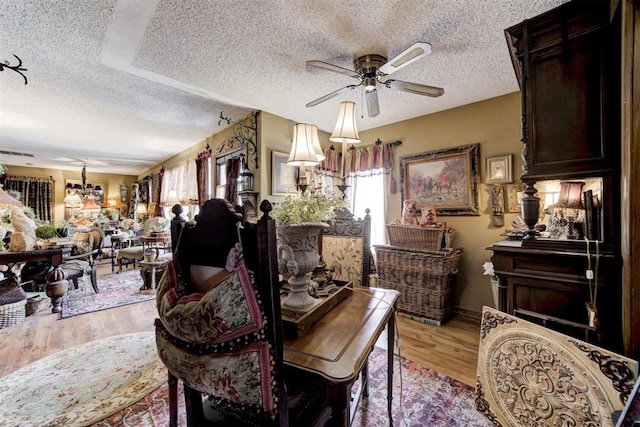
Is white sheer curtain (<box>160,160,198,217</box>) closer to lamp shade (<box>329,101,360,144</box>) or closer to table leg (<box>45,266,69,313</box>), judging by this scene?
table leg (<box>45,266,69,313</box>)

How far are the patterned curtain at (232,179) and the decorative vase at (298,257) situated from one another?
8.95 ft

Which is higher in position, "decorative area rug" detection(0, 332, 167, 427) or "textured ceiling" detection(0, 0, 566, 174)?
"textured ceiling" detection(0, 0, 566, 174)

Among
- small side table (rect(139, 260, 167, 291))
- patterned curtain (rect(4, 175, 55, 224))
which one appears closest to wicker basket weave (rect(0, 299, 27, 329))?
small side table (rect(139, 260, 167, 291))

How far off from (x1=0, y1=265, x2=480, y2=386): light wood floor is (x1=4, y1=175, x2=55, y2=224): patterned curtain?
702cm

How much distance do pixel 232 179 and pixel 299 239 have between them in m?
2.89

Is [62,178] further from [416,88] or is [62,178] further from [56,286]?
[416,88]

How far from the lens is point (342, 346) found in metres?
0.92

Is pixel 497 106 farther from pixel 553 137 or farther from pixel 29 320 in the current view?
pixel 29 320

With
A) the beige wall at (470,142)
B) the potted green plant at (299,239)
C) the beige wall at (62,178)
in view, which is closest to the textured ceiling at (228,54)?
the beige wall at (470,142)

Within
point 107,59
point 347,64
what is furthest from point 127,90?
point 347,64

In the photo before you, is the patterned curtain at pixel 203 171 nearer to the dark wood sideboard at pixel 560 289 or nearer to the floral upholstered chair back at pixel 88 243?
the floral upholstered chair back at pixel 88 243

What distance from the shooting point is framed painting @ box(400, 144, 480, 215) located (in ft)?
9.86

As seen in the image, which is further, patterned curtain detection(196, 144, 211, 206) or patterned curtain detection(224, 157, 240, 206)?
patterned curtain detection(196, 144, 211, 206)

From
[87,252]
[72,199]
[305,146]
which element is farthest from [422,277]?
[72,199]
